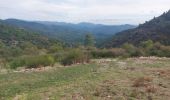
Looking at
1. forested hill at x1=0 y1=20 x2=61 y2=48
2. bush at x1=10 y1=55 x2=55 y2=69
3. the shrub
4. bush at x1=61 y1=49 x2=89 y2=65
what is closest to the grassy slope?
bush at x1=10 y1=55 x2=55 y2=69

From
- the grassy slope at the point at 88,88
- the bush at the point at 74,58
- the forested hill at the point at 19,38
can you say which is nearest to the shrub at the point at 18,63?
the bush at the point at 74,58

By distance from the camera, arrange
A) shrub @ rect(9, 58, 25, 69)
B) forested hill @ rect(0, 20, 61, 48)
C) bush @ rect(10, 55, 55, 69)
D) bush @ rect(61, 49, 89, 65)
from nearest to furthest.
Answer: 1. bush @ rect(10, 55, 55, 69)
2. shrub @ rect(9, 58, 25, 69)
3. bush @ rect(61, 49, 89, 65)
4. forested hill @ rect(0, 20, 61, 48)

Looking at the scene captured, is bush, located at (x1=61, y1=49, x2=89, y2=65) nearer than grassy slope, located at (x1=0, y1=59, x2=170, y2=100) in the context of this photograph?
No

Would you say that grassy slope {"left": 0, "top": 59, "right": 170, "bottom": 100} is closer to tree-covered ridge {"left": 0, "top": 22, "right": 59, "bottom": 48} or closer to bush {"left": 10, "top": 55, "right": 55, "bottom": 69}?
bush {"left": 10, "top": 55, "right": 55, "bottom": 69}

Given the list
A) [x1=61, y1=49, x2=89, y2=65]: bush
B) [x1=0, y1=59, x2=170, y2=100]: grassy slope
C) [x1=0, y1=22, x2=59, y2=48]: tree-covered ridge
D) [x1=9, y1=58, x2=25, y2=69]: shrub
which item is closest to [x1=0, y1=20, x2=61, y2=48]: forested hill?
[x1=0, y1=22, x2=59, y2=48]: tree-covered ridge

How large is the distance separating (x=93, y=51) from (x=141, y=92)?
31.0m

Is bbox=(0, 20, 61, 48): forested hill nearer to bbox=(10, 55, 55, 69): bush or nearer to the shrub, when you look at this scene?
the shrub

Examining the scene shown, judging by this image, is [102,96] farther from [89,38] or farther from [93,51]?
[89,38]

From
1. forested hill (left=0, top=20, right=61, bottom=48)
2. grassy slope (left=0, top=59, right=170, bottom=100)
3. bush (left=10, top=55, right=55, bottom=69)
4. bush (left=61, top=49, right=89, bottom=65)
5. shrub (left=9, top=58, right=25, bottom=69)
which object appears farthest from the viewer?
forested hill (left=0, top=20, right=61, bottom=48)

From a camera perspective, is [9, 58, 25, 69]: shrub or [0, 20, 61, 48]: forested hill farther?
[0, 20, 61, 48]: forested hill

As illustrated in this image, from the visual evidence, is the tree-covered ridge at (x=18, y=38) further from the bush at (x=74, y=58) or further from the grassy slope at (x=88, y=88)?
the grassy slope at (x=88, y=88)

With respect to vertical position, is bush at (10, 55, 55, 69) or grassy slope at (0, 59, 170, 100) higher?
grassy slope at (0, 59, 170, 100)

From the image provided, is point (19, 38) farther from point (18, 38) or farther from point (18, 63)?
point (18, 63)

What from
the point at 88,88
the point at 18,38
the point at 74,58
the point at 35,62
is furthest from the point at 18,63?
the point at 18,38
